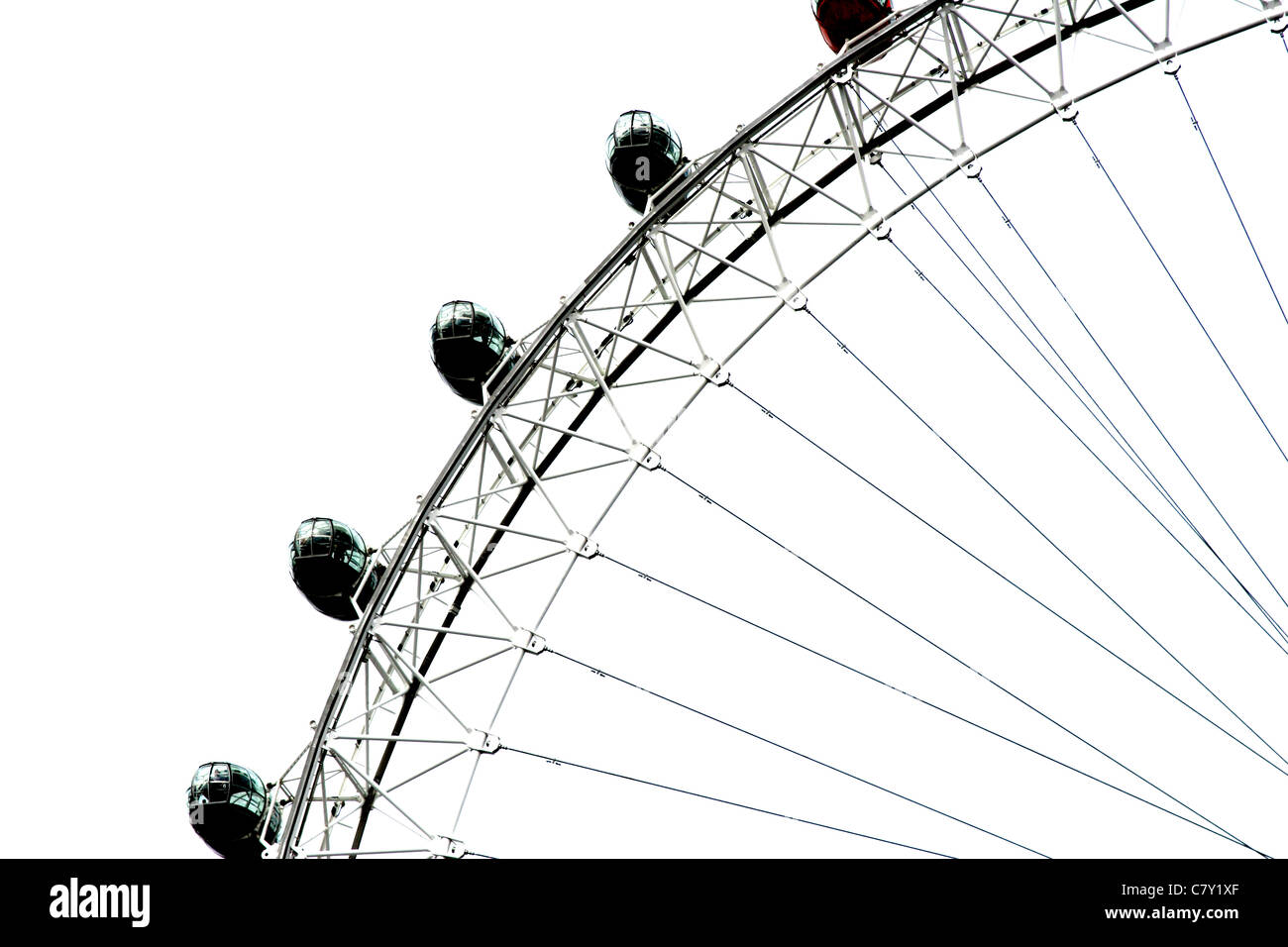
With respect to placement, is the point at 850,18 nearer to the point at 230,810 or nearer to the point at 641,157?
the point at 641,157

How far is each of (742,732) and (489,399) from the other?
483cm

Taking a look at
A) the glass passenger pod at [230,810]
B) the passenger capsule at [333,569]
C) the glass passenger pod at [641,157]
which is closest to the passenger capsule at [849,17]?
the glass passenger pod at [641,157]

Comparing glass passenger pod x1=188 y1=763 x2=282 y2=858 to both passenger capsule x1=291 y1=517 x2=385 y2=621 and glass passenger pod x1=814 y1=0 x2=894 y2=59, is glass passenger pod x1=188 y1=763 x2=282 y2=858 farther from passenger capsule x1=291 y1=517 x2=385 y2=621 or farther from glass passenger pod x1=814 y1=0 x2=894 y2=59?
glass passenger pod x1=814 y1=0 x2=894 y2=59

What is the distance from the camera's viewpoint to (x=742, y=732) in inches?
671

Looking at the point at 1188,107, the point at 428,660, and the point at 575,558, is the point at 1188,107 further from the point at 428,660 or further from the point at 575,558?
the point at 428,660

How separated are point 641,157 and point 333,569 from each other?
5980mm

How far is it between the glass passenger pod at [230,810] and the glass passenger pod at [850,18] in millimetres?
10844

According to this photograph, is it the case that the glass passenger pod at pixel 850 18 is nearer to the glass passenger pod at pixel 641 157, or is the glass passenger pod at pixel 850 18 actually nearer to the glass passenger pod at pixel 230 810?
the glass passenger pod at pixel 641 157

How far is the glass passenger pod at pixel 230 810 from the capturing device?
60.7ft

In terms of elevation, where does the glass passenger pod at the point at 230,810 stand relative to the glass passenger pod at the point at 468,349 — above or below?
below

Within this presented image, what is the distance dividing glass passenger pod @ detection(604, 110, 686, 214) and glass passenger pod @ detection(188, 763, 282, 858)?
321 inches

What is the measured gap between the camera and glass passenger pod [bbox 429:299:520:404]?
18.5 meters

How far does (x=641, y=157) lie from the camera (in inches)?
717

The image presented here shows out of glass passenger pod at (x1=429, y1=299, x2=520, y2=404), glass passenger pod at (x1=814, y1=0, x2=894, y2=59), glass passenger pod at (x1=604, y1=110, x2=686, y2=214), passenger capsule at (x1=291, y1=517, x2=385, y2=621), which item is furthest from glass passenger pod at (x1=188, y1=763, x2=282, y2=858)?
glass passenger pod at (x1=814, y1=0, x2=894, y2=59)
